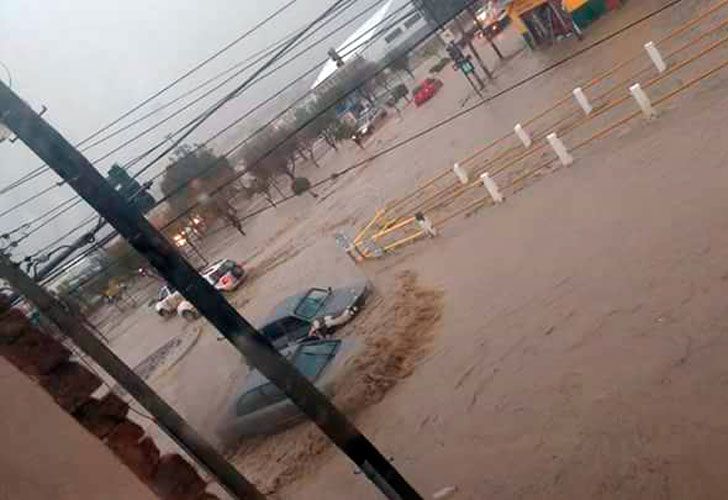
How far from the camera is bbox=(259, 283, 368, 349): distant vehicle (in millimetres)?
16453

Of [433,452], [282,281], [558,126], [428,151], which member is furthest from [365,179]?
[433,452]

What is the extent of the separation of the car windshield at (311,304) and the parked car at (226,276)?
14.3 m

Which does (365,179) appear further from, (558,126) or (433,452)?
(433,452)

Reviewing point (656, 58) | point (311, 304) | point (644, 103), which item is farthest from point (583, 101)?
point (311, 304)

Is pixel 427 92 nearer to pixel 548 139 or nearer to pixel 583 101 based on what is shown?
pixel 583 101

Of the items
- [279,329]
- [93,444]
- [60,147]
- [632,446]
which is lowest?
[632,446]

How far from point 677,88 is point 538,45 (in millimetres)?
17352

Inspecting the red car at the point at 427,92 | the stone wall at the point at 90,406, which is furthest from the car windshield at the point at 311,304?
the red car at the point at 427,92

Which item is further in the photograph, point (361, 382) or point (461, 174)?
point (461, 174)

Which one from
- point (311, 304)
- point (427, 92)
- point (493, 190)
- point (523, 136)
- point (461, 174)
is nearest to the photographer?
point (311, 304)

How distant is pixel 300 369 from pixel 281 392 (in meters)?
0.59

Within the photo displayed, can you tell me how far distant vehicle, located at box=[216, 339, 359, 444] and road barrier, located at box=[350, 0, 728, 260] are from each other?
19.3 feet

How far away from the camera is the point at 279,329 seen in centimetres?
1675

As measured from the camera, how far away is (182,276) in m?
6.39
